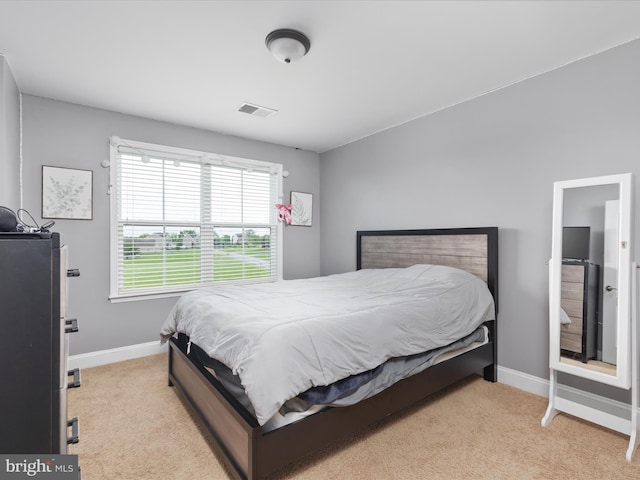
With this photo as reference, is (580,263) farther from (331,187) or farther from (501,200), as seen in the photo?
(331,187)

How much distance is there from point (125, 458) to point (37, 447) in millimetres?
1095

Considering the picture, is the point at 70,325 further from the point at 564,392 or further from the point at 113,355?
the point at 564,392

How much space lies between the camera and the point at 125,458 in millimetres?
1812

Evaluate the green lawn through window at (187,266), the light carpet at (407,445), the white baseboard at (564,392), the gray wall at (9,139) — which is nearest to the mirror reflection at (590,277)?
the white baseboard at (564,392)

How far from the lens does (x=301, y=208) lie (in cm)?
460

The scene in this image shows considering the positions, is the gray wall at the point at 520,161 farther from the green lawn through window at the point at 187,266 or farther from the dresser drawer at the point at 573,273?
the green lawn through window at the point at 187,266

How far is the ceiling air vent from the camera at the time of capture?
10.2ft

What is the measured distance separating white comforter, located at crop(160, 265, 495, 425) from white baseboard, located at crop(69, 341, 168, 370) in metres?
1.04

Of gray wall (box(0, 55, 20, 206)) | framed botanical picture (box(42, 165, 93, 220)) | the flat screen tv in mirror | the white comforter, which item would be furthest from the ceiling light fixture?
framed botanical picture (box(42, 165, 93, 220))

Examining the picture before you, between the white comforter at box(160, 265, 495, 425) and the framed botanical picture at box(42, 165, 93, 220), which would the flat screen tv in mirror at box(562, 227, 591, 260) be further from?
the framed botanical picture at box(42, 165, 93, 220)

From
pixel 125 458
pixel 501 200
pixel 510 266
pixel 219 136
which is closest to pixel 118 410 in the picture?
pixel 125 458

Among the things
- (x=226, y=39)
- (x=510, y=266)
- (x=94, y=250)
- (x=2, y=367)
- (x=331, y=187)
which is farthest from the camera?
(x=331, y=187)

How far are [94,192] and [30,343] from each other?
105 inches

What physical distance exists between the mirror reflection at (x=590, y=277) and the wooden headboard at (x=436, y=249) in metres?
0.59
